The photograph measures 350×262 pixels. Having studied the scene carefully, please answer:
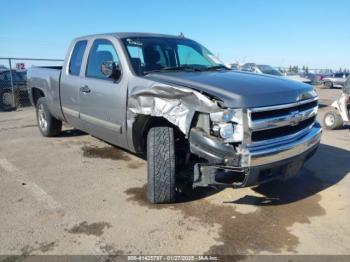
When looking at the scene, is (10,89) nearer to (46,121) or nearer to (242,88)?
(46,121)

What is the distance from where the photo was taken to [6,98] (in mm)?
13414

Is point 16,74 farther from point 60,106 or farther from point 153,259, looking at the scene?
point 153,259

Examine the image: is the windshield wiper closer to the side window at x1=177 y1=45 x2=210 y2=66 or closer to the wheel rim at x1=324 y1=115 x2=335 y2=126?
the side window at x1=177 y1=45 x2=210 y2=66

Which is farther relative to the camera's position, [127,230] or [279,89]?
[279,89]

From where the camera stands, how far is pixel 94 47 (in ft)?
17.4

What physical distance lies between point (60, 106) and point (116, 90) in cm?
208

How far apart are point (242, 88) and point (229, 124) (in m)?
0.48

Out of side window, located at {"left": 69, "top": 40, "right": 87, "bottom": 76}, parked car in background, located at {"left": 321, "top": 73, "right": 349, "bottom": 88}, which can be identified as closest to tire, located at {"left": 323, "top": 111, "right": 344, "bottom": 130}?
side window, located at {"left": 69, "top": 40, "right": 87, "bottom": 76}

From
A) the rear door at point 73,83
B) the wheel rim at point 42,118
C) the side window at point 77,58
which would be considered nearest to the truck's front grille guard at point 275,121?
the rear door at point 73,83

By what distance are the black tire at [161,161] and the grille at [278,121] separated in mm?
Result: 930

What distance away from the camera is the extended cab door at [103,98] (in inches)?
177

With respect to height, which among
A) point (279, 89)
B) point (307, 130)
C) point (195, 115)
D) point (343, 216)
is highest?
point (279, 89)

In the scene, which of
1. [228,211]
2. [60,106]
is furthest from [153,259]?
[60,106]

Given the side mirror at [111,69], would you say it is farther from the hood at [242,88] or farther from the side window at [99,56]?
the hood at [242,88]
